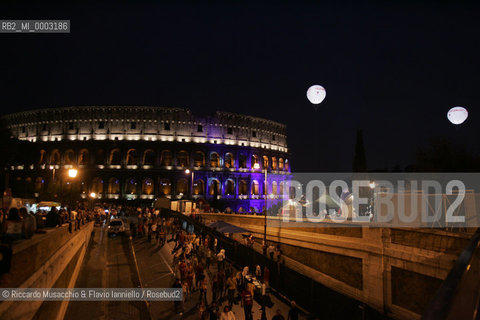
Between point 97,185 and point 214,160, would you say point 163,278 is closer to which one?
point 214,160

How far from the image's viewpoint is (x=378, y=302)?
1451 cm

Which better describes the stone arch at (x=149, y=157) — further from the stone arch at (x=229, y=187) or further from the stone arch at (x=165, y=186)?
the stone arch at (x=229, y=187)

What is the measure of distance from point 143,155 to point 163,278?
3948cm

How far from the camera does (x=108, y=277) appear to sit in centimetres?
1576

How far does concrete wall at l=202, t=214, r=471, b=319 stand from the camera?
1226 cm

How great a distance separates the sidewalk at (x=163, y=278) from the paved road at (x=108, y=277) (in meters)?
0.47

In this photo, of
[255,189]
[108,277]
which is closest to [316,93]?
[108,277]

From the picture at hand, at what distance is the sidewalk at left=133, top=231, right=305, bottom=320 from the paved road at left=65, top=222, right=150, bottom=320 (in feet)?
1.54

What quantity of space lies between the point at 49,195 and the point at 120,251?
19105 mm

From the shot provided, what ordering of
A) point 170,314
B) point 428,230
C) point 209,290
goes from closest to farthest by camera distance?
point 170,314, point 428,230, point 209,290

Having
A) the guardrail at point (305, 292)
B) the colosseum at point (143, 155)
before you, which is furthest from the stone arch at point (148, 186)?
the guardrail at point (305, 292)

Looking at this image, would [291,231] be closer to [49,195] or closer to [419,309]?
[419,309]

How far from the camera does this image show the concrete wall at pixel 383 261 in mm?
12258

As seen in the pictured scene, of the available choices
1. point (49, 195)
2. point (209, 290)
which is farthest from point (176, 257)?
point (49, 195)
